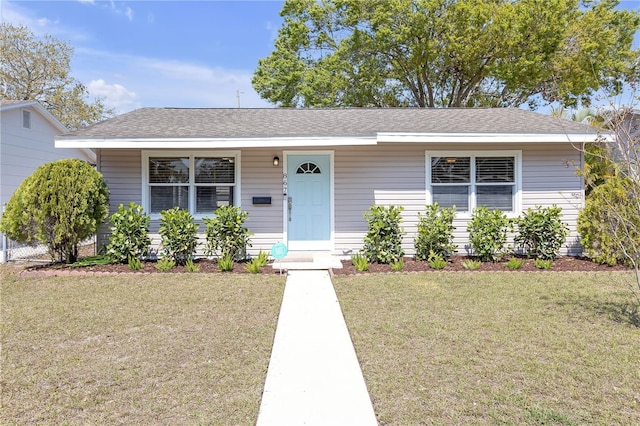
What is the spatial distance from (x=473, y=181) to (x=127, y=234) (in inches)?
283

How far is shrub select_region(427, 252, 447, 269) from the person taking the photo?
7.20 m

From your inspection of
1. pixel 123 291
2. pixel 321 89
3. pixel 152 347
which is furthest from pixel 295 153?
pixel 321 89

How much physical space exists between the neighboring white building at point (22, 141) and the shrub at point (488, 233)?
12360mm

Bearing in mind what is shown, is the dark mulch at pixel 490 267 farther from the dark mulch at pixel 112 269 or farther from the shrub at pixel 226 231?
the shrub at pixel 226 231

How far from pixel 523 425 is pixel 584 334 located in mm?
2112

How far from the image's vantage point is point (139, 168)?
27.2 ft

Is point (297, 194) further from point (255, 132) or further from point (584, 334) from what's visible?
point (584, 334)

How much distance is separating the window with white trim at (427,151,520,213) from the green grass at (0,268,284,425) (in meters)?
4.49

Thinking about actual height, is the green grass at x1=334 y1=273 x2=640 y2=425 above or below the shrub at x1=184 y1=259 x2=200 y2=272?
below

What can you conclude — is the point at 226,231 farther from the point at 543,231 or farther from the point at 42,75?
the point at 42,75

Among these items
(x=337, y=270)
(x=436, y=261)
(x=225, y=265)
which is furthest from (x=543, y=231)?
(x=225, y=265)

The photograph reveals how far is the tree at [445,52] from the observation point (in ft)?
56.7

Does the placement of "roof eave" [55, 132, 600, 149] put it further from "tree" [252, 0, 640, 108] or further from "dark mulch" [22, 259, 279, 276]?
"tree" [252, 0, 640, 108]

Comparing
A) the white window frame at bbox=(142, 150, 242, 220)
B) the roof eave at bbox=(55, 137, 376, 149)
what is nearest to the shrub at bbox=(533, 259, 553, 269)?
the roof eave at bbox=(55, 137, 376, 149)
